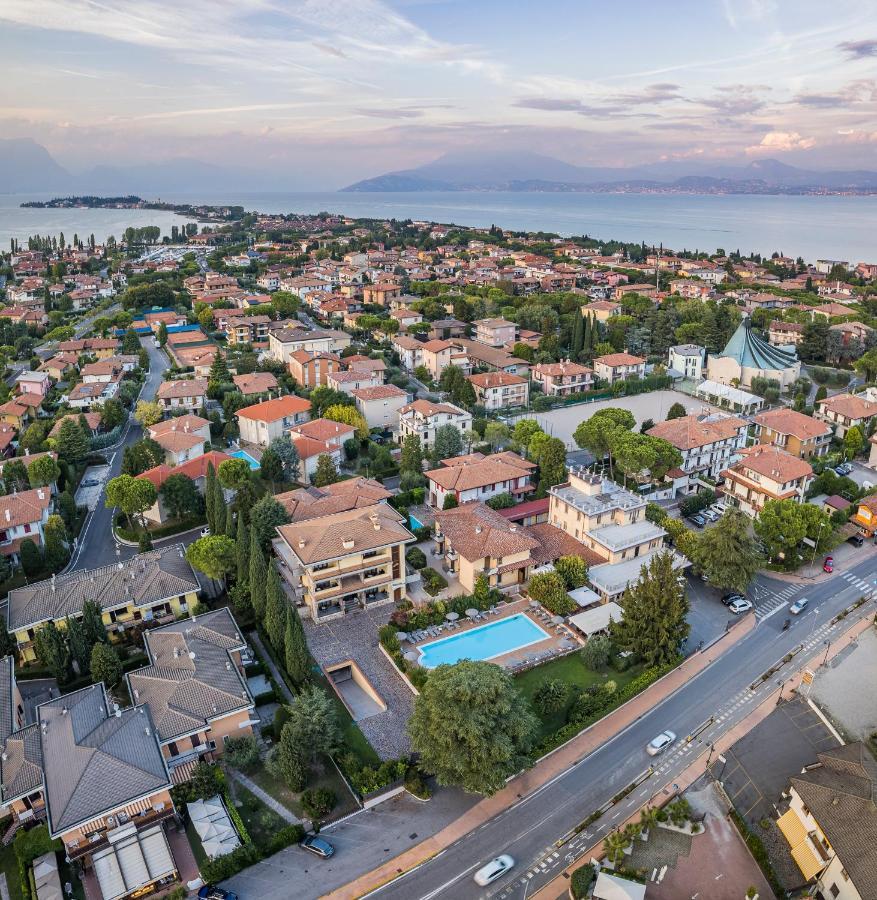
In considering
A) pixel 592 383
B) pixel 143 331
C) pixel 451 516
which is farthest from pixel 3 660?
pixel 143 331

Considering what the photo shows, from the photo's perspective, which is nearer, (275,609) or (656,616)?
(275,609)

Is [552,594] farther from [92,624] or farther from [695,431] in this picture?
[695,431]

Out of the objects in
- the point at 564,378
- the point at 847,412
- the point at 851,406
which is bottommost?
the point at 564,378

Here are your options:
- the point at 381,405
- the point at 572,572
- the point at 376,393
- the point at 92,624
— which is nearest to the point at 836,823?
the point at 572,572

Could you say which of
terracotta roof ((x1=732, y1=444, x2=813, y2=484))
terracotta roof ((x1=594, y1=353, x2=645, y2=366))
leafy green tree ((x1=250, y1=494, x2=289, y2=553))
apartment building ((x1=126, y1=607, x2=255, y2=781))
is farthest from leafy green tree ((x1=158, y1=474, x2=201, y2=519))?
terracotta roof ((x1=594, y1=353, x2=645, y2=366))

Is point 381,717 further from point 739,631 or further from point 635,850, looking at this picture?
point 739,631

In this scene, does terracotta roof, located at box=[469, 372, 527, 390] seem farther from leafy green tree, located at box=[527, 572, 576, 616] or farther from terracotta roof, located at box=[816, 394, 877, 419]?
leafy green tree, located at box=[527, 572, 576, 616]
